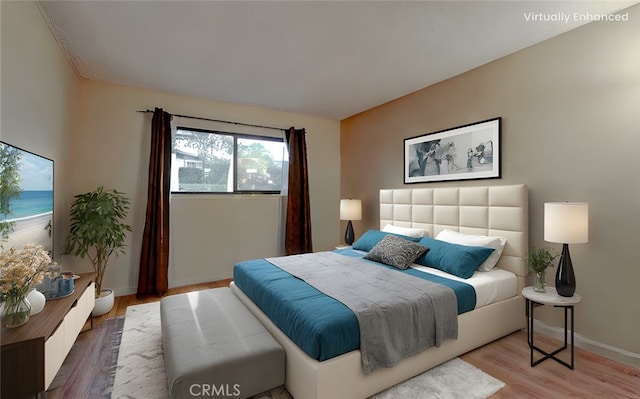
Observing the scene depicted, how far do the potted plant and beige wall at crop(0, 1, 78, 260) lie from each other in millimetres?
168

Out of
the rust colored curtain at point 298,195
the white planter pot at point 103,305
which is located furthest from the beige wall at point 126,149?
the white planter pot at point 103,305

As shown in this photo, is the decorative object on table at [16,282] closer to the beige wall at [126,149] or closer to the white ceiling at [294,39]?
the beige wall at [126,149]

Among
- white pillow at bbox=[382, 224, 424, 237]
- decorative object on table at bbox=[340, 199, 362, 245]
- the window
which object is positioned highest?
the window

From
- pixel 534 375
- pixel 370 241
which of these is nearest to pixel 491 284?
pixel 534 375

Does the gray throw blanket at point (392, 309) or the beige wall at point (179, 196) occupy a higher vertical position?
the beige wall at point (179, 196)

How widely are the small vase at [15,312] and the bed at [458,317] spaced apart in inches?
55.6

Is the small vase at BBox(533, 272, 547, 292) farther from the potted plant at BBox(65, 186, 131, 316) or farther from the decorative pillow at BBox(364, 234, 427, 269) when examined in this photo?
the potted plant at BBox(65, 186, 131, 316)

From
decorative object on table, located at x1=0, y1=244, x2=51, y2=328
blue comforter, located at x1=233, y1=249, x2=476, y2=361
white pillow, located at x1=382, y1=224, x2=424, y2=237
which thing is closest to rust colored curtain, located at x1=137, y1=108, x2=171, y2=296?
blue comforter, located at x1=233, y1=249, x2=476, y2=361

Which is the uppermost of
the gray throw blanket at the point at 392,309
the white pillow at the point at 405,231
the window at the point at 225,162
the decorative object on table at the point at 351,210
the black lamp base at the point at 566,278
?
the window at the point at 225,162

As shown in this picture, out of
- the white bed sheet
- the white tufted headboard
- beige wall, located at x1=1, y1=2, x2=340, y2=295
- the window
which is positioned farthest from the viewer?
the window

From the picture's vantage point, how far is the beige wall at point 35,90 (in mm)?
1791

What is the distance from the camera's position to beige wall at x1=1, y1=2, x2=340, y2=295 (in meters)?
2.05

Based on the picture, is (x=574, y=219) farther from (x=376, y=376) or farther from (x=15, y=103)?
(x=15, y=103)

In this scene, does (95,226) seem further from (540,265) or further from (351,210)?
(540,265)
